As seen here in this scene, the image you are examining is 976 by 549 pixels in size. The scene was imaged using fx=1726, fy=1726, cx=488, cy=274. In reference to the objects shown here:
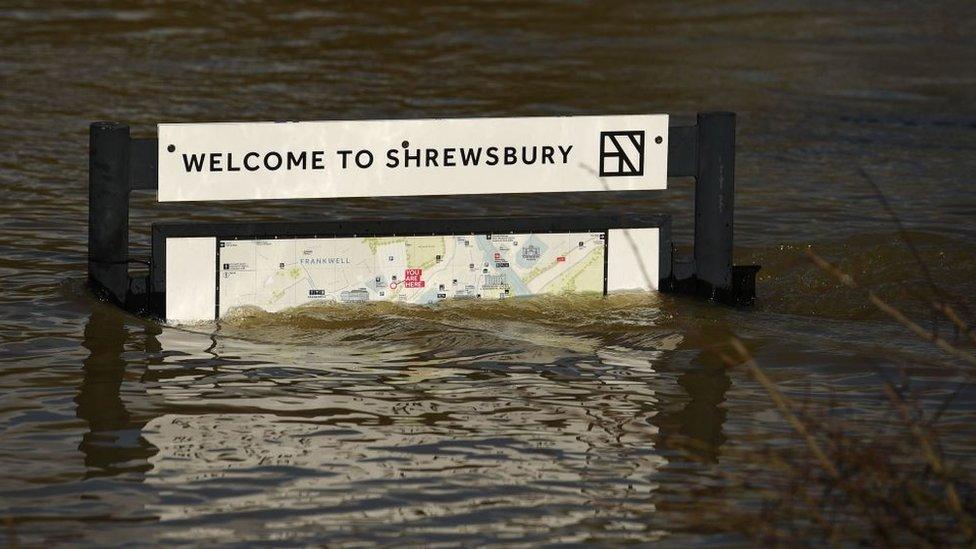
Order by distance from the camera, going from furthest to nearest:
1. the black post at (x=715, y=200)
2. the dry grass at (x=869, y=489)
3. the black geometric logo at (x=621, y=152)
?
the black post at (x=715, y=200), the black geometric logo at (x=621, y=152), the dry grass at (x=869, y=489)

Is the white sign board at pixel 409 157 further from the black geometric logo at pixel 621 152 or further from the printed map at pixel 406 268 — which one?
the printed map at pixel 406 268

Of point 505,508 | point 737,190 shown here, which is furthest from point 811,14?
point 505,508

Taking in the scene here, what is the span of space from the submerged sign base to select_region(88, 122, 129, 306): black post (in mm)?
186

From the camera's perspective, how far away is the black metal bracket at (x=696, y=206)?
8406 millimetres

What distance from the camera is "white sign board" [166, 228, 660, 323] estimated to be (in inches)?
340

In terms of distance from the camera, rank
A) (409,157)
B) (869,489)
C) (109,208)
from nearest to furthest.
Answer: (869,489)
(109,208)
(409,157)

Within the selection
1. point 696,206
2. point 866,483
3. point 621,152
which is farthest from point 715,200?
point 866,483

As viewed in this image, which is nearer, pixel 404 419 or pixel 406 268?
pixel 404 419

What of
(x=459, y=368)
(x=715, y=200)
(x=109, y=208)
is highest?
(x=715, y=200)

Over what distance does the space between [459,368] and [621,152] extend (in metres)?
1.53

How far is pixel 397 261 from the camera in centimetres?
888

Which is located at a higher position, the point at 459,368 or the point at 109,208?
the point at 109,208

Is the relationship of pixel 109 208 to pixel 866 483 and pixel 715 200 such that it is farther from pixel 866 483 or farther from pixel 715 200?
pixel 866 483

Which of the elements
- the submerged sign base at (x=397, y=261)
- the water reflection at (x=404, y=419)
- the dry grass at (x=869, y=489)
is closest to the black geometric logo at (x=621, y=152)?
the submerged sign base at (x=397, y=261)
